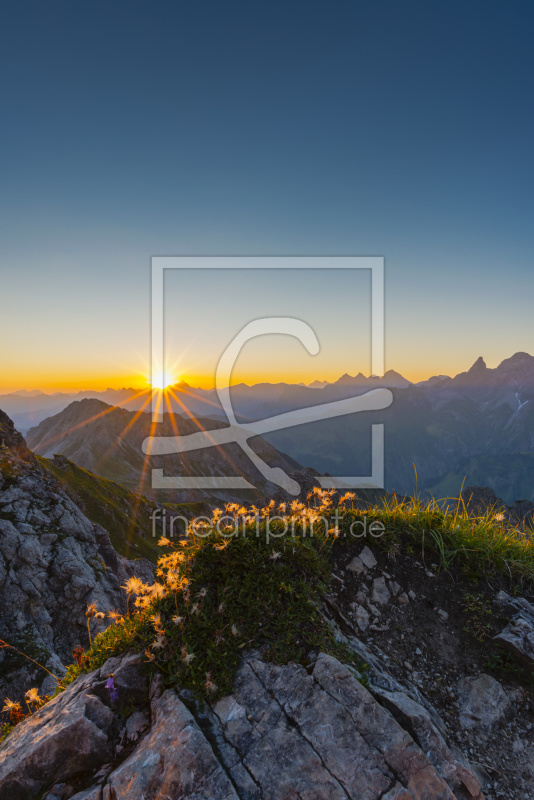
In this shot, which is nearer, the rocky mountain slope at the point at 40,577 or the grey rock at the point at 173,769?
the grey rock at the point at 173,769

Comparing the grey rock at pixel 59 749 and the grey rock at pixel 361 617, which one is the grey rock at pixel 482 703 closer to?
the grey rock at pixel 361 617

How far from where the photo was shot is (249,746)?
4.63 m

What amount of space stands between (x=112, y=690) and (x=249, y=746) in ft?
6.28

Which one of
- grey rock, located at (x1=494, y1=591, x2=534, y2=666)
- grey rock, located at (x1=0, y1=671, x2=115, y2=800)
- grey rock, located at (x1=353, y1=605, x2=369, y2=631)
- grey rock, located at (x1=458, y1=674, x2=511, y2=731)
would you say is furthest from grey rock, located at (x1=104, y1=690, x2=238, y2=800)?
grey rock, located at (x1=494, y1=591, x2=534, y2=666)

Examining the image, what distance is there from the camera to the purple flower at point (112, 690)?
5148 millimetres

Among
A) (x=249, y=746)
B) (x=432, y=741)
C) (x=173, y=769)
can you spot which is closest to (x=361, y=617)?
(x=432, y=741)

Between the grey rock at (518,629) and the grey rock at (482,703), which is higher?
the grey rock at (518,629)

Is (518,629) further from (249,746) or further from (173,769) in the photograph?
(173,769)

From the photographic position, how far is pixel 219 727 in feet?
15.8

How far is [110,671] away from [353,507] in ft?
19.5

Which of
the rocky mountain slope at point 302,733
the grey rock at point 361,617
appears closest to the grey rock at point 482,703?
Result: the rocky mountain slope at point 302,733

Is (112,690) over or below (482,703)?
over

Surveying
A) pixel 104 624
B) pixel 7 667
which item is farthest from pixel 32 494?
pixel 7 667

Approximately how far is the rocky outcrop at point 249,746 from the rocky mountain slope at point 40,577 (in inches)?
775
